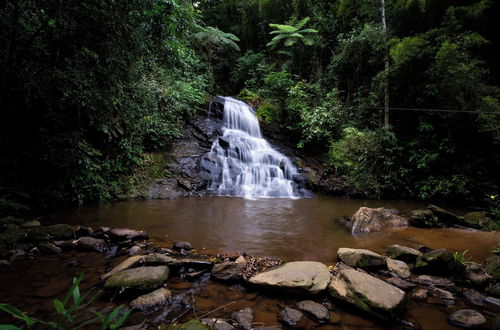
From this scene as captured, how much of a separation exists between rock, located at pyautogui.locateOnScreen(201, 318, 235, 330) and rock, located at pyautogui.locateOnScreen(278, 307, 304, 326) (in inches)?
19.5

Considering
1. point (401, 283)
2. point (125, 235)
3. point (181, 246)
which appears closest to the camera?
point (401, 283)

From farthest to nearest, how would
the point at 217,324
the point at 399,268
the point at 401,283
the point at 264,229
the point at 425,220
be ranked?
the point at 425,220
the point at 264,229
the point at 399,268
the point at 401,283
the point at 217,324

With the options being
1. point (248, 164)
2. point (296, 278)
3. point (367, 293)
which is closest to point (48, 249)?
point (296, 278)

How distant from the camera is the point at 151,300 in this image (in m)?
2.53

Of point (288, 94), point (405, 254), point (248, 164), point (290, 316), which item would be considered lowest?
point (290, 316)

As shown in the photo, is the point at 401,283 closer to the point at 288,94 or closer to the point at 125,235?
the point at 125,235

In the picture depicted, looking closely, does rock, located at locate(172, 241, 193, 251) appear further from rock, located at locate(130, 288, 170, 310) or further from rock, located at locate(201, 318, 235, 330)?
rock, located at locate(201, 318, 235, 330)

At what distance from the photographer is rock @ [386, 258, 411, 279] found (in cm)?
322

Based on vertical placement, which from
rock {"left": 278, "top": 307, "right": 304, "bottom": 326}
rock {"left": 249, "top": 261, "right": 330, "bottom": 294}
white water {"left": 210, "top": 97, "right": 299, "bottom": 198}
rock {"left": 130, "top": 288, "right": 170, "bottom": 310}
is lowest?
rock {"left": 278, "top": 307, "right": 304, "bottom": 326}

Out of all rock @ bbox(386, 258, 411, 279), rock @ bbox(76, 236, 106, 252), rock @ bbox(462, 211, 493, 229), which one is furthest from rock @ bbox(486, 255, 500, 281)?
rock @ bbox(76, 236, 106, 252)

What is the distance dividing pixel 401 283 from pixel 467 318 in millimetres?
687

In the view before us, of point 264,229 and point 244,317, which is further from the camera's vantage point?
point 264,229

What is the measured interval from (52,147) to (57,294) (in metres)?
4.80

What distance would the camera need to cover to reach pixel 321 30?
47.1 feet
